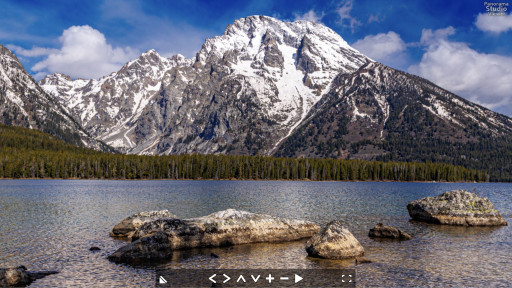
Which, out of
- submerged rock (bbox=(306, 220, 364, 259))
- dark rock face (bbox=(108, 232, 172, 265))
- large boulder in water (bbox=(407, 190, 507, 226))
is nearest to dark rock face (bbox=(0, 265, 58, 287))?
dark rock face (bbox=(108, 232, 172, 265))

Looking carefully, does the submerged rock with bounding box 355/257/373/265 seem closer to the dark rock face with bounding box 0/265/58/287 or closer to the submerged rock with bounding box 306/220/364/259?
the submerged rock with bounding box 306/220/364/259

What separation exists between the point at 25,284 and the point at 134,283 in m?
6.49

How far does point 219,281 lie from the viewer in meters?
23.2

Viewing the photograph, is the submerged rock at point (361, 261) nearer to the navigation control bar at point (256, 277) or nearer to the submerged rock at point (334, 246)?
the submerged rock at point (334, 246)

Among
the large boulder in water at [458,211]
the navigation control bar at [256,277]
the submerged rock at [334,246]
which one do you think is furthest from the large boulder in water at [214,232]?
Answer: the large boulder in water at [458,211]

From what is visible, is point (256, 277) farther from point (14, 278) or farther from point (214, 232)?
point (14, 278)

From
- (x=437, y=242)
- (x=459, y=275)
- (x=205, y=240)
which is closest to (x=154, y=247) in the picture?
(x=205, y=240)

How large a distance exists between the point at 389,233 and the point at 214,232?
18.5 meters

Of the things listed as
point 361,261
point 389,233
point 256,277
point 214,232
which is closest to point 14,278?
point 256,277

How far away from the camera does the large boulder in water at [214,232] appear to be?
99.6 feet

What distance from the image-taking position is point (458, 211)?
163 feet

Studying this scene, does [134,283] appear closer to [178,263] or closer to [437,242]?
[178,263]

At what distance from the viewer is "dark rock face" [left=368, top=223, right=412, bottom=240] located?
38406 mm

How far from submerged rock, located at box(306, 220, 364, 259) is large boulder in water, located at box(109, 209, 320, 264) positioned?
6381mm
